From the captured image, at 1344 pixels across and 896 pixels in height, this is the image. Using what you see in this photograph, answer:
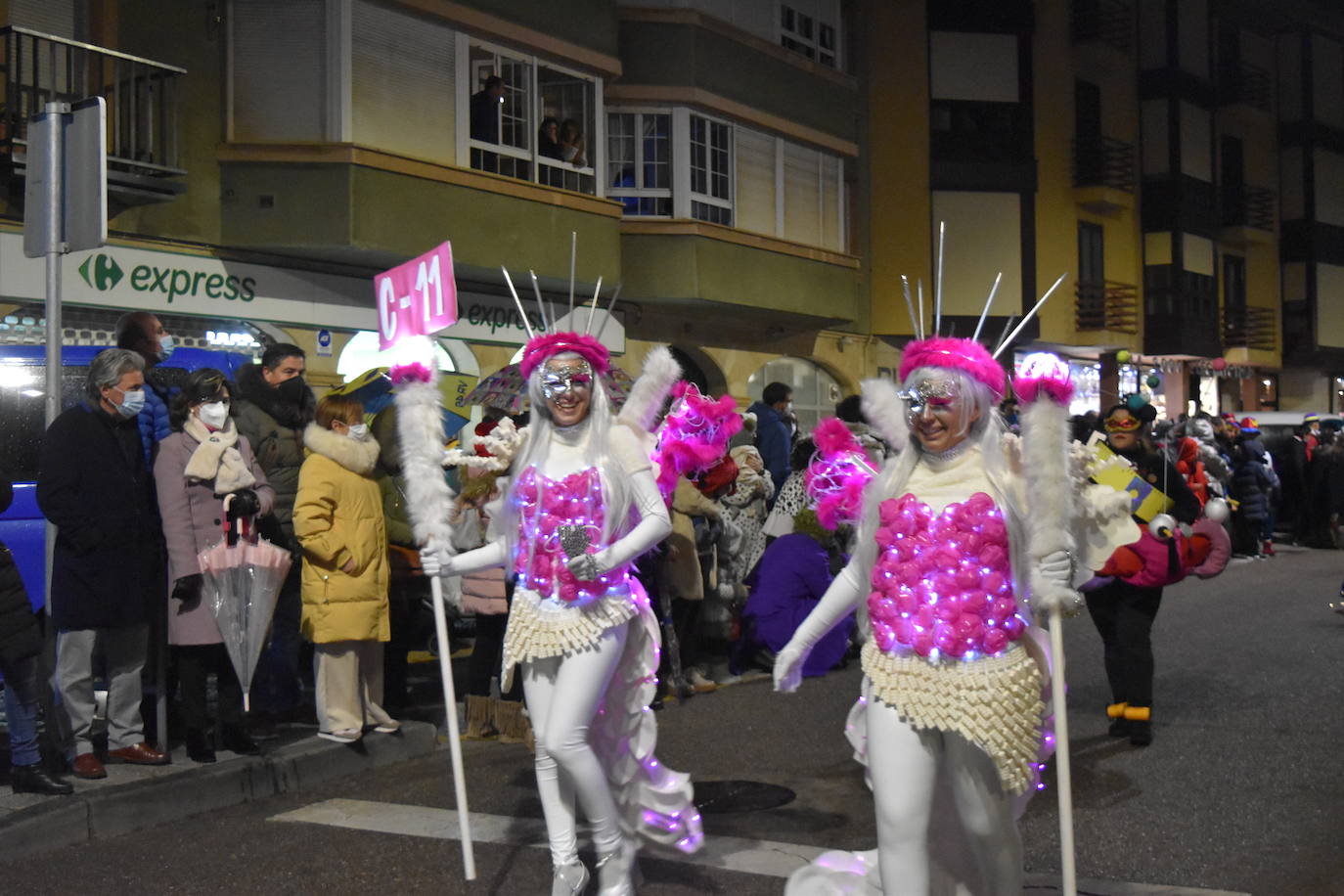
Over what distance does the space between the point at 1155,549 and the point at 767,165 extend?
15.2 metres

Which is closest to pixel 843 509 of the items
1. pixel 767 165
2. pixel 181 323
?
pixel 181 323

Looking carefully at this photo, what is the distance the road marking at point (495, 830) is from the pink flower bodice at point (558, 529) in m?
1.13

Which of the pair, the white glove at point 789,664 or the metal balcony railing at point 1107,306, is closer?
the white glove at point 789,664

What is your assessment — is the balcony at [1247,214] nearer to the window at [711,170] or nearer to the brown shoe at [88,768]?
the window at [711,170]

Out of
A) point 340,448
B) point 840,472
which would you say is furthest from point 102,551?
point 840,472

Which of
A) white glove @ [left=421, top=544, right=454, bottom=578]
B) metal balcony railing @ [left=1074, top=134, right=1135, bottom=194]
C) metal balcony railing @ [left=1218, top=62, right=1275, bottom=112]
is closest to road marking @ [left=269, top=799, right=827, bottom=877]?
white glove @ [left=421, top=544, right=454, bottom=578]

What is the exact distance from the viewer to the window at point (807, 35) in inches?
911

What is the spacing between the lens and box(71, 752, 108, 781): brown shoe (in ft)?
22.2

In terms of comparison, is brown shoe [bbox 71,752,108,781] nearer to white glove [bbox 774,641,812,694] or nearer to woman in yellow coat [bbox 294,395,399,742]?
woman in yellow coat [bbox 294,395,399,742]

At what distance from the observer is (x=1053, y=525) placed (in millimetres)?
4348

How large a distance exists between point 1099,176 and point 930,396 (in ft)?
96.3

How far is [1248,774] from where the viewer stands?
7324 mm

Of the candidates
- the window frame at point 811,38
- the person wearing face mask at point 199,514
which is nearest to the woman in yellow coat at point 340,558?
the person wearing face mask at point 199,514

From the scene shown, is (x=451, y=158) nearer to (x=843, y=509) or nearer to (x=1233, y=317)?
(x=843, y=509)
